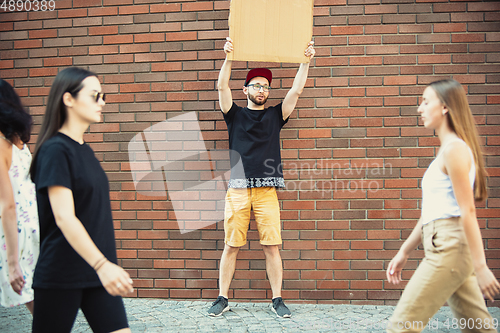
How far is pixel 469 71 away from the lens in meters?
3.83

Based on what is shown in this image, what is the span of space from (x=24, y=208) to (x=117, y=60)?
214 centimetres

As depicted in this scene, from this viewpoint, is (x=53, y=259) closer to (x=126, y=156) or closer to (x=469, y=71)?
(x=126, y=156)

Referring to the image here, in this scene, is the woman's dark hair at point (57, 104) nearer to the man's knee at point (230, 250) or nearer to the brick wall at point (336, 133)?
the man's knee at point (230, 250)

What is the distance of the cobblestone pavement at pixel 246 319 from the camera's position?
310cm

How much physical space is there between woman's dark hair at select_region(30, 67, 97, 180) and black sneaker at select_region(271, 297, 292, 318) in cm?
252

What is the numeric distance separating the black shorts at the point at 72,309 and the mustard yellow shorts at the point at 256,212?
5.73 feet

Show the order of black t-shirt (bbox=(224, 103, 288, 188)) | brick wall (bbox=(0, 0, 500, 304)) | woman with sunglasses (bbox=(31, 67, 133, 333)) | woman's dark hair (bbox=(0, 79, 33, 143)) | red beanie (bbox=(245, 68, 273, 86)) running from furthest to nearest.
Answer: brick wall (bbox=(0, 0, 500, 304)) < red beanie (bbox=(245, 68, 273, 86)) < black t-shirt (bbox=(224, 103, 288, 188)) < woman's dark hair (bbox=(0, 79, 33, 143)) < woman with sunglasses (bbox=(31, 67, 133, 333))

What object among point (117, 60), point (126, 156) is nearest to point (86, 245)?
point (126, 156)

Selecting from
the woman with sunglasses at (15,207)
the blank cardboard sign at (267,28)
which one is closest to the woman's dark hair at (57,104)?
the woman with sunglasses at (15,207)

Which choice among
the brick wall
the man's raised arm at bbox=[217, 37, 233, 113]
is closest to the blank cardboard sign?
the man's raised arm at bbox=[217, 37, 233, 113]

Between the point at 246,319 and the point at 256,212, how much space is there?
101cm

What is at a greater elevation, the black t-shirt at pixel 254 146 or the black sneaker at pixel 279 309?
the black t-shirt at pixel 254 146

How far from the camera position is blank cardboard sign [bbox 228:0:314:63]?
3121mm

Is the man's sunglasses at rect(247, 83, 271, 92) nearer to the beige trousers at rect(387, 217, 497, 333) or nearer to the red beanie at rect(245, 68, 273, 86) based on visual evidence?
the red beanie at rect(245, 68, 273, 86)
